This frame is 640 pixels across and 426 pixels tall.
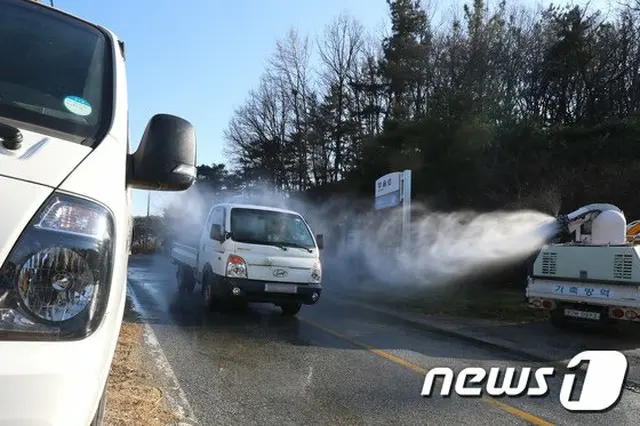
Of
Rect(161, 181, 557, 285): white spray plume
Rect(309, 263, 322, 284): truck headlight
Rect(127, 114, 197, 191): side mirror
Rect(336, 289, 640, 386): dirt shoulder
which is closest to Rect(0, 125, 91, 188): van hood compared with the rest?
Rect(127, 114, 197, 191): side mirror

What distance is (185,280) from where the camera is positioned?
1448cm

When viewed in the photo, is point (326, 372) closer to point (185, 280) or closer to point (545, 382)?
point (545, 382)

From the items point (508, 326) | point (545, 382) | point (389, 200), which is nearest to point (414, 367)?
point (545, 382)

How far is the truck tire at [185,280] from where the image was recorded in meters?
14.0

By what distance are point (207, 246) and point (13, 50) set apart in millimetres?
9137

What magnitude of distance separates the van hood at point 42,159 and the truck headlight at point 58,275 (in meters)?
0.09

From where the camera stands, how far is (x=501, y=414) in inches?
210

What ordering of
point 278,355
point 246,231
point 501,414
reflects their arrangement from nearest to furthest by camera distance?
point 501,414 < point 278,355 < point 246,231

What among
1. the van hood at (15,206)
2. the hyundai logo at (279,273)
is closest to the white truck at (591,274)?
the hyundai logo at (279,273)

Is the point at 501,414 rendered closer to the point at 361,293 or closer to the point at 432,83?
the point at 361,293

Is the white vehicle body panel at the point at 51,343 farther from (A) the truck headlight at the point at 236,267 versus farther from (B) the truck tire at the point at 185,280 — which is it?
(B) the truck tire at the point at 185,280

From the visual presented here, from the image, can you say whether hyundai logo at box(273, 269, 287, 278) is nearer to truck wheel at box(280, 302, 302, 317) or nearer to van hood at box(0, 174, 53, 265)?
truck wheel at box(280, 302, 302, 317)

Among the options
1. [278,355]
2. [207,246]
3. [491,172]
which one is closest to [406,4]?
[491,172]

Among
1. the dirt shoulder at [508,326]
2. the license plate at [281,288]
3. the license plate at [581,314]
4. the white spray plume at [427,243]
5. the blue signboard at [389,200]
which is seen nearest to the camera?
the dirt shoulder at [508,326]
